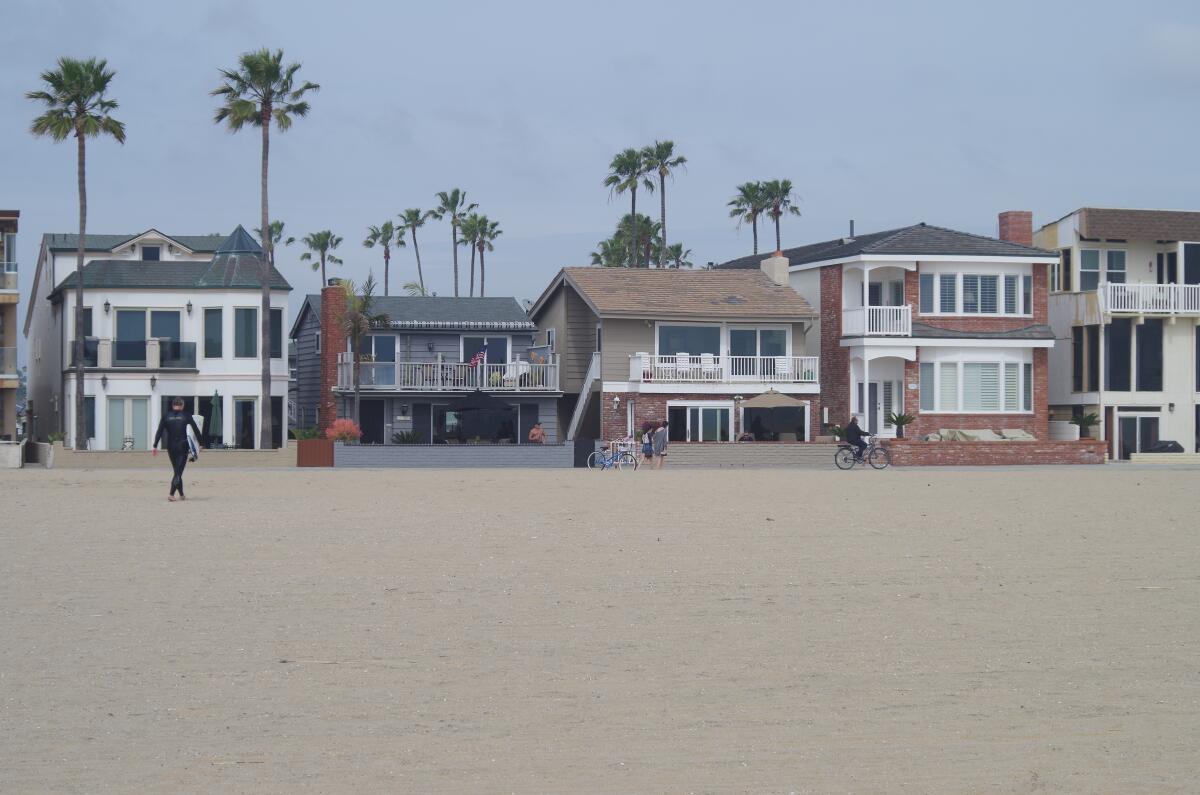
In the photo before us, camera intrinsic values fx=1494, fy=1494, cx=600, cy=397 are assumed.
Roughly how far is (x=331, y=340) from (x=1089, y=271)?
2481cm

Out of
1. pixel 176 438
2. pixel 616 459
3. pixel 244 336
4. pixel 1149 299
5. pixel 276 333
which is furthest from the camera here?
pixel 276 333

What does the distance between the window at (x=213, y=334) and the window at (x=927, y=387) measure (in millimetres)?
21739

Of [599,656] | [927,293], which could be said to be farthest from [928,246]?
[599,656]

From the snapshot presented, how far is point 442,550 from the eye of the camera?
1559 cm

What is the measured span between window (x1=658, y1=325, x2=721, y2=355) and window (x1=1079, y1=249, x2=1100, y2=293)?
1234cm

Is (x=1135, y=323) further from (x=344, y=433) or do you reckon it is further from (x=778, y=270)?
(x=344, y=433)

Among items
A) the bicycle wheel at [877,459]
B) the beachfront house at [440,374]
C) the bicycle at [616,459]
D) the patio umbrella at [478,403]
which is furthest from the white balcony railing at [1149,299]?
the patio umbrella at [478,403]

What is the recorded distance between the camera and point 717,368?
4581 centimetres

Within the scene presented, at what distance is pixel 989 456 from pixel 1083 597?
30.5 m

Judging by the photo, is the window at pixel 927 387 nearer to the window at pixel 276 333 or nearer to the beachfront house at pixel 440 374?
the beachfront house at pixel 440 374

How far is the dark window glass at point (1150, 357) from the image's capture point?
4753 cm

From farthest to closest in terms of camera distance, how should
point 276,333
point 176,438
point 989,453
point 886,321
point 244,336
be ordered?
point 276,333
point 244,336
point 886,321
point 989,453
point 176,438

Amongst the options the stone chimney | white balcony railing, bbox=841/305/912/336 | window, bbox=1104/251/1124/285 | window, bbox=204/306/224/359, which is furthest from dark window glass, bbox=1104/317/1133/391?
window, bbox=204/306/224/359

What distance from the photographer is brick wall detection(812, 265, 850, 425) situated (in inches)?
1863
